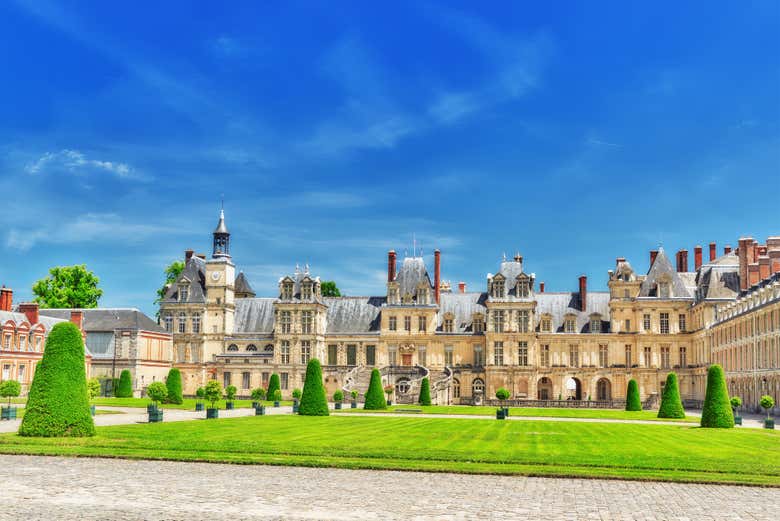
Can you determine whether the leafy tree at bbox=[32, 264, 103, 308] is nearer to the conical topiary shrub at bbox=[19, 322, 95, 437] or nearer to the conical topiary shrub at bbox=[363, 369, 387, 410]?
the conical topiary shrub at bbox=[363, 369, 387, 410]

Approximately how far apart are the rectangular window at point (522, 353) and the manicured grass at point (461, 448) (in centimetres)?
3848

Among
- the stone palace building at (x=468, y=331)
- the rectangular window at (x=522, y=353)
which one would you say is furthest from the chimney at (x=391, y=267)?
the rectangular window at (x=522, y=353)

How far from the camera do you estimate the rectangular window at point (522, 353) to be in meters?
71.1

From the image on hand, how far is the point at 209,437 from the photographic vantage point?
85.8ft

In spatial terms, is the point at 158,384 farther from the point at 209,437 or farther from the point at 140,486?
the point at 140,486

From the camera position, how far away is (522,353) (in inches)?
2803

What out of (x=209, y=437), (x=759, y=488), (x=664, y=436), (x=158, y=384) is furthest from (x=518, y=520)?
(x=158, y=384)

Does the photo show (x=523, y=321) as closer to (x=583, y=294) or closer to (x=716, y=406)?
(x=583, y=294)

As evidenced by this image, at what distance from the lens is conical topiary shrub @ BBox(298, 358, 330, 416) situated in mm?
40875

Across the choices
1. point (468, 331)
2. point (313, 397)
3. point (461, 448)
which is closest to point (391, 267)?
point (468, 331)

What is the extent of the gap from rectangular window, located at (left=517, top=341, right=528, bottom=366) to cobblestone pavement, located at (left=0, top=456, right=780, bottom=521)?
5368 centimetres

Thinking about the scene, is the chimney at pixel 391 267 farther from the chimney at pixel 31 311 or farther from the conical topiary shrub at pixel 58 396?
the conical topiary shrub at pixel 58 396

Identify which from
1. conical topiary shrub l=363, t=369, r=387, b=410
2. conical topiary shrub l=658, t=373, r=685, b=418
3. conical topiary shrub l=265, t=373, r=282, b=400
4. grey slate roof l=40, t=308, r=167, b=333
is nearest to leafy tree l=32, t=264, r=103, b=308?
grey slate roof l=40, t=308, r=167, b=333

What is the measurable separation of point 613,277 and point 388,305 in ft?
63.2
